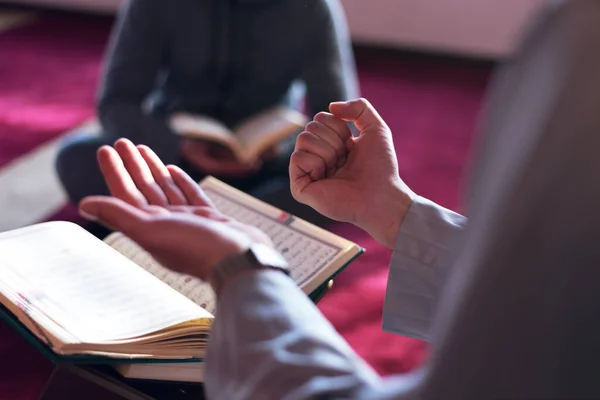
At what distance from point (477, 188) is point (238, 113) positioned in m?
1.10

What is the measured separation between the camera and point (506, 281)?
0.98ft

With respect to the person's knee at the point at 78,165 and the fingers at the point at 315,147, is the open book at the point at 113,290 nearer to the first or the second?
the fingers at the point at 315,147

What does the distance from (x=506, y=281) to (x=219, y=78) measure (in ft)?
3.67

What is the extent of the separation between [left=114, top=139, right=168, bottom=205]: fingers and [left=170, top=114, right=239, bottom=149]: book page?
0.58m

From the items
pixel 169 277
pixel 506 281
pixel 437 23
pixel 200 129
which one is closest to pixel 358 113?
pixel 169 277

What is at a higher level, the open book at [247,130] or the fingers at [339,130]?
the fingers at [339,130]

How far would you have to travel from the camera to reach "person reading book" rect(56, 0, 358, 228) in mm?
1224

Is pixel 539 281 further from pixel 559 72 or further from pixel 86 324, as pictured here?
pixel 86 324

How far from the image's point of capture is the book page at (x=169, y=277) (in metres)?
0.61

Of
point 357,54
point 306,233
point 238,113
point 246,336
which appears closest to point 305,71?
point 238,113

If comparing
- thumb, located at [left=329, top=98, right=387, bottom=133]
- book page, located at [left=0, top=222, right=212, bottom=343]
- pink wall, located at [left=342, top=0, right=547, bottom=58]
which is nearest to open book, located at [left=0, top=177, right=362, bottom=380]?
book page, located at [left=0, top=222, right=212, bottom=343]

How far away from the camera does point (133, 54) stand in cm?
123

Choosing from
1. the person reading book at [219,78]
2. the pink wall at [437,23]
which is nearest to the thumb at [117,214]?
the person reading book at [219,78]

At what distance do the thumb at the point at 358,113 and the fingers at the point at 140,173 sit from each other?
203 millimetres
